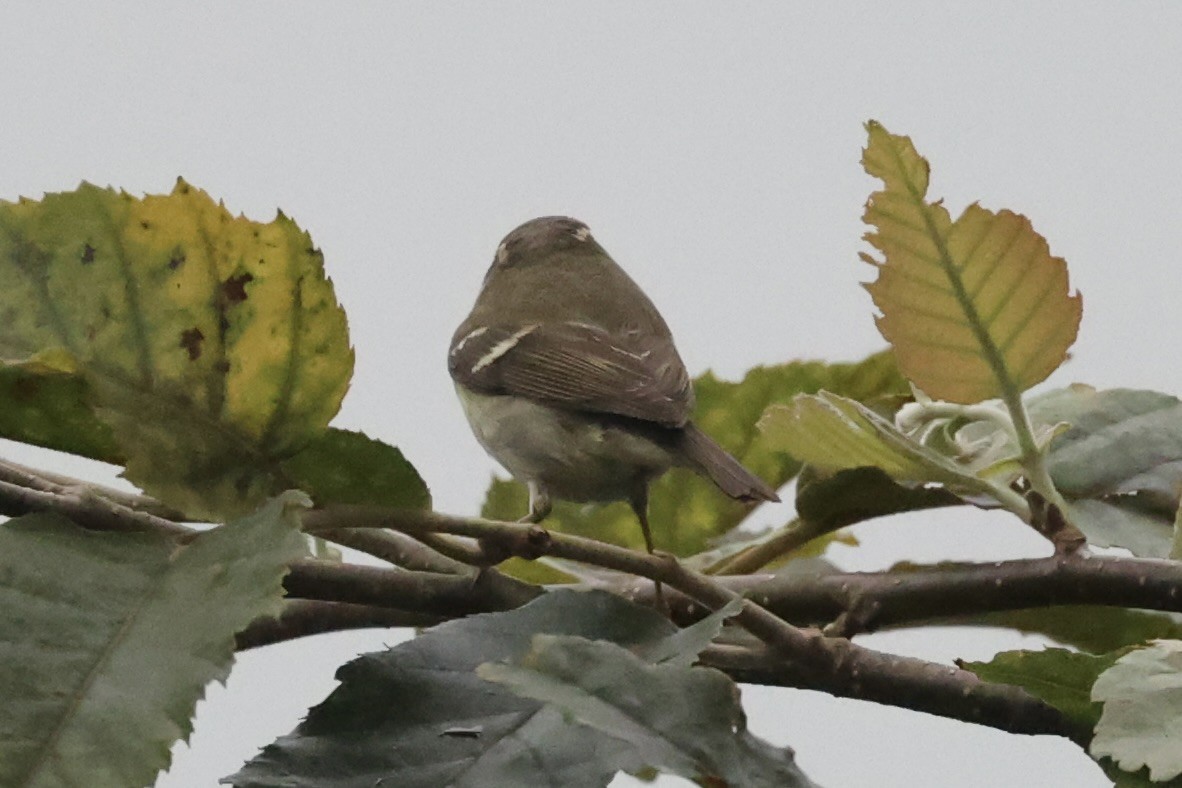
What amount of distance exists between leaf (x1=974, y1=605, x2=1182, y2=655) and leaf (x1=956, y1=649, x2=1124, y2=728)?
13 cm

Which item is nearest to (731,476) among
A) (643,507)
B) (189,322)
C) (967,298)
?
(643,507)

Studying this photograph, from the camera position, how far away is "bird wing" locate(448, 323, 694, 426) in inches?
34.5

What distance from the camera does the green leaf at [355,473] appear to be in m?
0.39

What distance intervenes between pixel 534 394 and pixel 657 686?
619 millimetres

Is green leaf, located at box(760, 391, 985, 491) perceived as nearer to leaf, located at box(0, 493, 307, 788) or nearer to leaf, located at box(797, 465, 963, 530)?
leaf, located at box(797, 465, 963, 530)

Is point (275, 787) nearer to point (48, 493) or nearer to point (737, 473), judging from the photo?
point (48, 493)

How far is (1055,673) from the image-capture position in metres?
0.39

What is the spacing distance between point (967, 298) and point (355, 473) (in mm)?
207

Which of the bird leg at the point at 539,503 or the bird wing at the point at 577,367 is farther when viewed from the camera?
the bird wing at the point at 577,367

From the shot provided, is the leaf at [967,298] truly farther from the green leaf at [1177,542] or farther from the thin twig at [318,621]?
the thin twig at [318,621]

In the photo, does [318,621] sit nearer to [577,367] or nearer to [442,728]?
[442,728]

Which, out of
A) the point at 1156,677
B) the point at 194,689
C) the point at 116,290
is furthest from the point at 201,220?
the point at 1156,677

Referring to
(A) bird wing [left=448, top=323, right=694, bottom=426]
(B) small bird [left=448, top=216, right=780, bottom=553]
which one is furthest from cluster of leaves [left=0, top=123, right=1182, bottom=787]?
(A) bird wing [left=448, top=323, right=694, bottom=426]

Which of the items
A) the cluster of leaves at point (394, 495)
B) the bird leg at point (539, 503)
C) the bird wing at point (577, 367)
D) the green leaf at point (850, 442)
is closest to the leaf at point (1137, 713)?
the cluster of leaves at point (394, 495)
